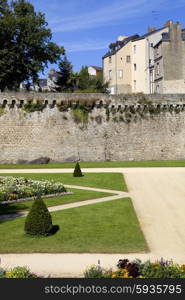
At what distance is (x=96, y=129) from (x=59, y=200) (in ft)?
68.0

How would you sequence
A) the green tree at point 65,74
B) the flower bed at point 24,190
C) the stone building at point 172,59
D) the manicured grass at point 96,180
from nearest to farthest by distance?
the flower bed at point 24,190 → the manicured grass at point 96,180 → the stone building at point 172,59 → the green tree at point 65,74

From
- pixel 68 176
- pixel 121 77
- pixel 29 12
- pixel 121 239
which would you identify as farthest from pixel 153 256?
pixel 121 77

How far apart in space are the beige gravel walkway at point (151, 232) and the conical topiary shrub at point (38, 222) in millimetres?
1756

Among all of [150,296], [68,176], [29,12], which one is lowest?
[68,176]

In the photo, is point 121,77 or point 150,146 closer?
point 150,146

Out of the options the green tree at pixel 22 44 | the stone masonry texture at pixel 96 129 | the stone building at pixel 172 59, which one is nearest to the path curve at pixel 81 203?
→ the stone masonry texture at pixel 96 129

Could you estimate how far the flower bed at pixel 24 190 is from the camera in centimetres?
1741

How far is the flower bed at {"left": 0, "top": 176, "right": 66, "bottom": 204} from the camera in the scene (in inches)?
685

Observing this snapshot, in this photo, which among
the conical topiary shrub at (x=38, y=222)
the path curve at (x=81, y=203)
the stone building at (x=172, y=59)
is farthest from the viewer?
the stone building at (x=172, y=59)

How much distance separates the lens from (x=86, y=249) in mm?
10078

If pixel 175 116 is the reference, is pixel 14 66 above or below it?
above

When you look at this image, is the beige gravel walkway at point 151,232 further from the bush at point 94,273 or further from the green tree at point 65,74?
the green tree at point 65,74

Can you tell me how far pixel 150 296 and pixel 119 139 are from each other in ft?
106

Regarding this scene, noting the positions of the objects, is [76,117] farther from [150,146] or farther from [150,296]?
[150,296]
